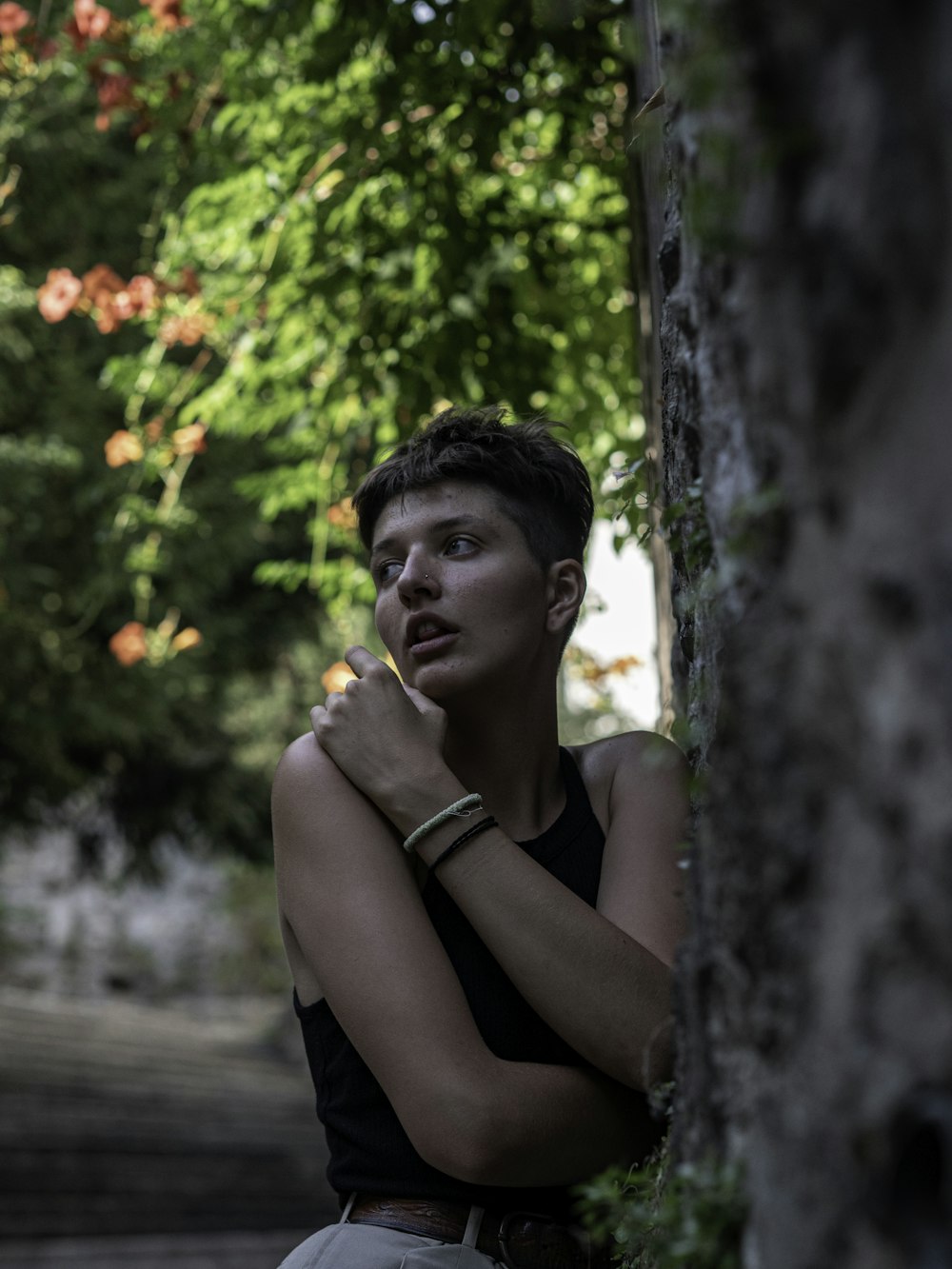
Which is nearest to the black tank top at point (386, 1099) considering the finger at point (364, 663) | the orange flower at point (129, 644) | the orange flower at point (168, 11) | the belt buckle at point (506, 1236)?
the belt buckle at point (506, 1236)

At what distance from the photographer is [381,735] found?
163 centimetres

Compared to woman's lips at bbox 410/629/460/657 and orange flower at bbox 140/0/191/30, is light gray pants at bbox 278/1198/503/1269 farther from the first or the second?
orange flower at bbox 140/0/191/30

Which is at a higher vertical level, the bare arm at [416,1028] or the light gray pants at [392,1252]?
the bare arm at [416,1028]

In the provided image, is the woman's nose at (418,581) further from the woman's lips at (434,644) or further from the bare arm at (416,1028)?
the bare arm at (416,1028)

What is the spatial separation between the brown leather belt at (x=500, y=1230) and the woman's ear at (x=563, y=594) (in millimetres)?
821

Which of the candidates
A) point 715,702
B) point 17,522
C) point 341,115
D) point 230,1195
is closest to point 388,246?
point 341,115

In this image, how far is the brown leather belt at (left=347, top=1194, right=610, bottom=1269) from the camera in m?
1.57

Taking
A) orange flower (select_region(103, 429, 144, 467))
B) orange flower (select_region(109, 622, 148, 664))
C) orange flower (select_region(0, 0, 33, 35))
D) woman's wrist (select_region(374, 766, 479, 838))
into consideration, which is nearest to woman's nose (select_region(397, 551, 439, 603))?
woman's wrist (select_region(374, 766, 479, 838))

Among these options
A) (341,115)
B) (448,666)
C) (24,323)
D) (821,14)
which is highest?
(24,323)

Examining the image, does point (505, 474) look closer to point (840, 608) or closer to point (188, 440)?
point (840, 608)

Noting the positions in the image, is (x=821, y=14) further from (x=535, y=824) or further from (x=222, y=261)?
(x=222, y=261)

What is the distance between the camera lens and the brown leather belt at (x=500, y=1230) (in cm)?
157

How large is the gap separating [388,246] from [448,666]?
2.91m

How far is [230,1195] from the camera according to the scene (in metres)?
11.5
